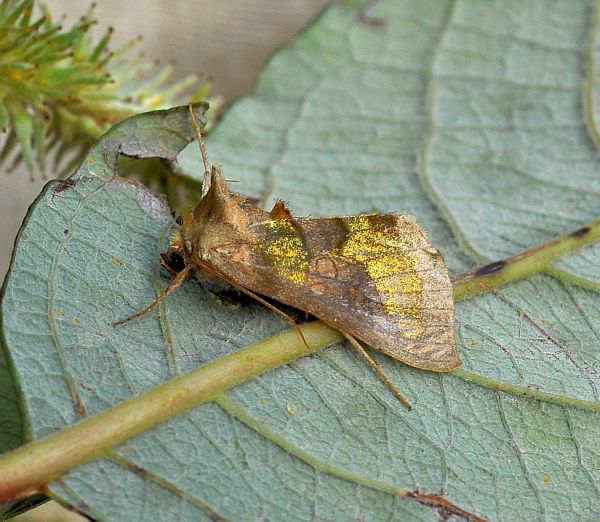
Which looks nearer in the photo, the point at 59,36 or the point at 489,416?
the point at 489,416

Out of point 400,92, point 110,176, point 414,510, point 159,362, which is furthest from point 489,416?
point 400,92

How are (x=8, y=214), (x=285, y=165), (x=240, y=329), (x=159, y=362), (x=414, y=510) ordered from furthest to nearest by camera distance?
(x=8, y=214) → (x=285, y=165) → (x=240, y=329) → (x=159, y=362) → (x=414, y=510)

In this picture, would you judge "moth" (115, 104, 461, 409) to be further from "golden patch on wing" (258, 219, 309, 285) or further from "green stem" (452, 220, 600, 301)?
"green stem" (452, 220, 600, 301)

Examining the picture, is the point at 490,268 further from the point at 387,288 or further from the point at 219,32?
the point at 219,32

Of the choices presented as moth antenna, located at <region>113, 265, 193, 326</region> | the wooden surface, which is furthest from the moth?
the wooden surface

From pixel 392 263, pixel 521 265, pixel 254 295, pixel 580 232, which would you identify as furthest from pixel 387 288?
pixel 580 232

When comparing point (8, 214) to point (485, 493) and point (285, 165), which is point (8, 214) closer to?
point (285, 165)
